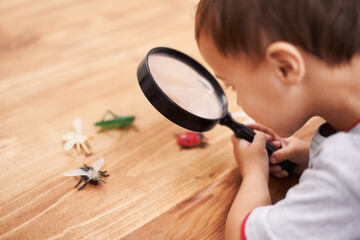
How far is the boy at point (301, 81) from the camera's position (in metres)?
0.65

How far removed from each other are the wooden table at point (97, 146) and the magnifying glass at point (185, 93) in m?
0.13

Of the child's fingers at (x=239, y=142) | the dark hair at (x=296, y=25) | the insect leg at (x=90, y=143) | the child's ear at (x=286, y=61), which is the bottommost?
the insect leg at (x=90, y=143)

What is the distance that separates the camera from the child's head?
650 mm

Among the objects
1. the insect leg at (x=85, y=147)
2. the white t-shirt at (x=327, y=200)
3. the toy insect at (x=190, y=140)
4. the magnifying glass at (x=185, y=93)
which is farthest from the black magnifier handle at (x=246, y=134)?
the insect leg at (x=85, y=147)

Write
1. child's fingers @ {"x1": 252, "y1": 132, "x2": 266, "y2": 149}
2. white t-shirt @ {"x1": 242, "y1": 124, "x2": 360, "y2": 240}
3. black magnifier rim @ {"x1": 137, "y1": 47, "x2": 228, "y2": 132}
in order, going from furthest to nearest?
child's fingers @ {"x1": 252, "y1": 132, "x2": 266, "y2": 149} < black magnifier rim @ {"x1": 137, "y1": 47, "x2": 228, "y2": 132} < white t-shirt @ {"x1": 242, "y1": 124, "x2": 360, "y2": 240}

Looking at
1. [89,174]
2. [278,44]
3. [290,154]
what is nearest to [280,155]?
[290,154]

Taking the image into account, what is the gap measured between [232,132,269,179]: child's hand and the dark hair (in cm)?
30

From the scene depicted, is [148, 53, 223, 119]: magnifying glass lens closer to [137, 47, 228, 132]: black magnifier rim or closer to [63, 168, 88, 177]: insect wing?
[137, 47, 228, 132]: black magnifier rim

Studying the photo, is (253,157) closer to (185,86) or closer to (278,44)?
(185,86)

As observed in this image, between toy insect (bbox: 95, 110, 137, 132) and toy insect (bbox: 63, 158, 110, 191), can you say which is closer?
toy insect (bbox: 63, 158, 110, 191)

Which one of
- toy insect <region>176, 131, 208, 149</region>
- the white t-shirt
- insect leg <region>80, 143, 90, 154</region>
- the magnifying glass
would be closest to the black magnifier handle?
the magnifying glass

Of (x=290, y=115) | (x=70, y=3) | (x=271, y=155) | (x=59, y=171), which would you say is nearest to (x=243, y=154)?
(x=271, y=155)

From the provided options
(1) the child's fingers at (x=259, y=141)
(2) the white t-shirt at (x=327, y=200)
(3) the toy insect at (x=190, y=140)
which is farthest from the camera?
(3) the toy insect at (x=190, y=140)

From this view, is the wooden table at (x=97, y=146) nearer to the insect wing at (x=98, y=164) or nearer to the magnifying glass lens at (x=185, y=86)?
the insect wing at (x=98, y=164)
